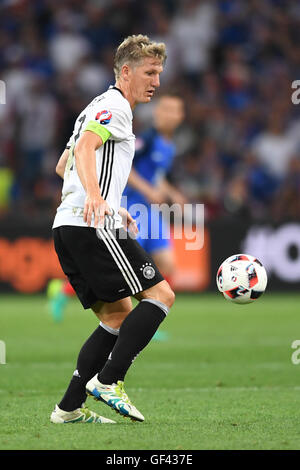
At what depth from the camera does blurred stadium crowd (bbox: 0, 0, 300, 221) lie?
15547 mm

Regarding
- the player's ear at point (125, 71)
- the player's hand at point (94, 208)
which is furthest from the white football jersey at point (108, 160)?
the player's hand at point (94, 208)

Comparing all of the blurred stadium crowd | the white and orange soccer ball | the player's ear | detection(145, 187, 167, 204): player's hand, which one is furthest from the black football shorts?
the blurred stadium crowd

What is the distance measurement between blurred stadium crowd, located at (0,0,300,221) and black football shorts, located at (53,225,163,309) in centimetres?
1004

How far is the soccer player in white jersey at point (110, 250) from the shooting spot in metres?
5.08

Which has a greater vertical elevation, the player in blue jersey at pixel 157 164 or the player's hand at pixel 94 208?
the player's hand at pixel 94 208

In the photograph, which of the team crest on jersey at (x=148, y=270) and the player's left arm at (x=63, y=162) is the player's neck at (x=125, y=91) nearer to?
the player's left arm at (x=63, y=162)

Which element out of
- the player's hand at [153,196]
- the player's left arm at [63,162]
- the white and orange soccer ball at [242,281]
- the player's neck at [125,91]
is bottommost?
the player's hand at [153,196]

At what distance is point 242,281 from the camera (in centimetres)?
567

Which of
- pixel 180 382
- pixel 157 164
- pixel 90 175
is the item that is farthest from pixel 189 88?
pixel 90 175

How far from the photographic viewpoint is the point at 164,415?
18.4 ft

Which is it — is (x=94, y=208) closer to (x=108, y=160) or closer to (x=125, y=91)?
(x=108, y=160)

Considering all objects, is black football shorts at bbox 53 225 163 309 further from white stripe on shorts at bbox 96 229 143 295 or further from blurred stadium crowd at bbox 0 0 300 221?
blurred stadium crowd at bbox 0 0 300 221

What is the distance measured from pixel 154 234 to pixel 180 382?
2983mm

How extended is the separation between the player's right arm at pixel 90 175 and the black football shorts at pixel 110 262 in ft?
0.51
